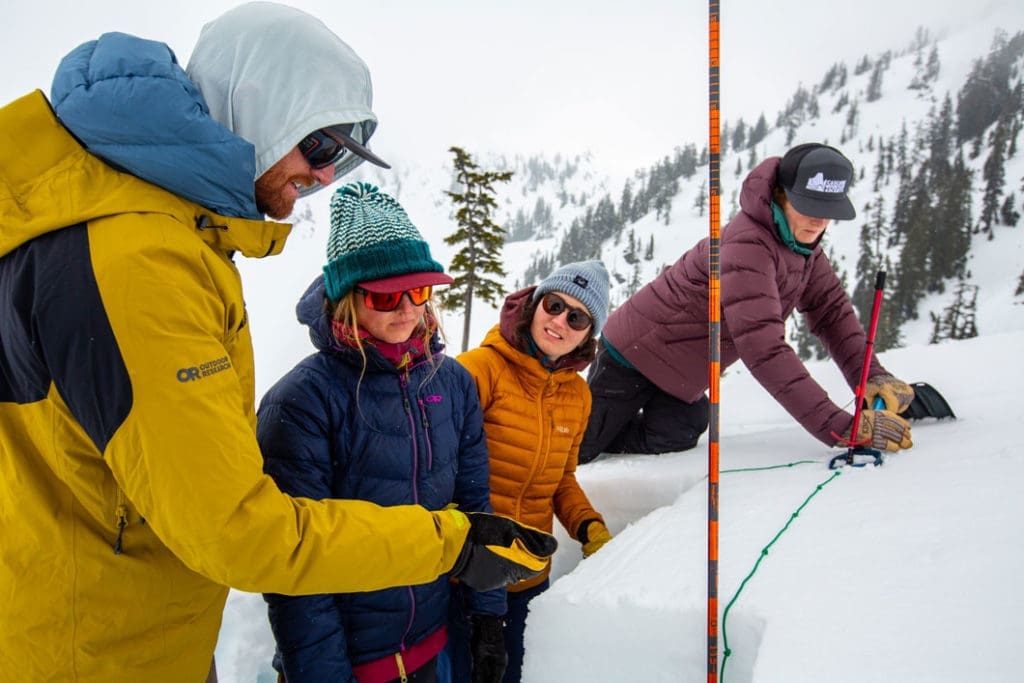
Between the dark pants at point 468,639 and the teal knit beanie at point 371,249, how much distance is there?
140 centimetres

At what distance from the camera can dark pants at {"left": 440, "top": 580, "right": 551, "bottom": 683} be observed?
2.41 m

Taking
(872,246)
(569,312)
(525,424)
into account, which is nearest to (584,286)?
(569,312)

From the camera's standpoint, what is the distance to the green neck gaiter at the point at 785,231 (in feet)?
10.9

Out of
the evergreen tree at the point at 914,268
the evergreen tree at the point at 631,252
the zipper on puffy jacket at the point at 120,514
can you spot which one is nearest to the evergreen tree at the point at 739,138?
the evergreen tree at the point at 631,252

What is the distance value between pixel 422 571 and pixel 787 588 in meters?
1.15

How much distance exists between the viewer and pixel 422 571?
1.36 meters

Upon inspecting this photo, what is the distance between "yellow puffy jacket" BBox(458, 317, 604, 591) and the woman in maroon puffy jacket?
115 cm

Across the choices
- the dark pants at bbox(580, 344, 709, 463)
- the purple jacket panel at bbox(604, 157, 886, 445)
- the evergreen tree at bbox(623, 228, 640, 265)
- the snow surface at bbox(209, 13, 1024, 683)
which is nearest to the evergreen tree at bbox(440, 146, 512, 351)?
the dark pants at bbox(580, 344, 709, 463)

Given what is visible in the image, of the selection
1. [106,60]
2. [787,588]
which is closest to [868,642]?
[787,588]

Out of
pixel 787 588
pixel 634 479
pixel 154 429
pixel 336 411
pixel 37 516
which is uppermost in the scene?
pixel 154 429

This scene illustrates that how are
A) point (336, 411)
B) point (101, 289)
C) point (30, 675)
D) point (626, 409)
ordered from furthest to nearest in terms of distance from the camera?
point (626, 409)
point (336, 411)
point (30, 675)
point (101, 289)

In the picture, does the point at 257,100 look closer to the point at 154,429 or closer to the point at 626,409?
the point at 154,429

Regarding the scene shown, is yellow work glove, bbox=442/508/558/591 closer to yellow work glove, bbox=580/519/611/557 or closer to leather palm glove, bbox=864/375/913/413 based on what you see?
yellow work glove, bbox=580/519/611/557

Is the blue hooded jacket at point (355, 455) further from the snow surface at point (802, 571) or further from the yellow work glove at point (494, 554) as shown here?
the snow surface at point (802, 571)
